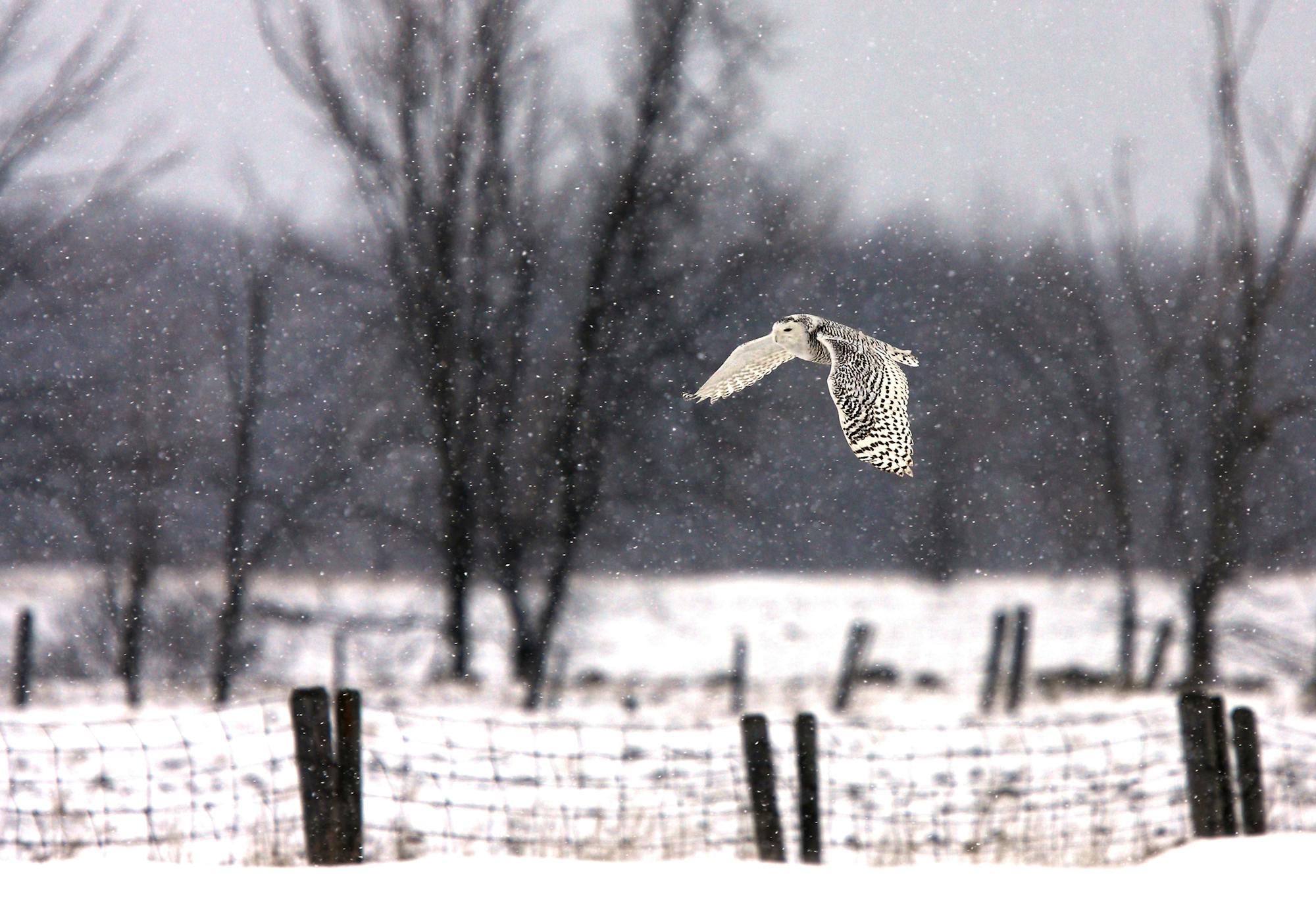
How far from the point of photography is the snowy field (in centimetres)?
603

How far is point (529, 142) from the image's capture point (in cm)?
1361

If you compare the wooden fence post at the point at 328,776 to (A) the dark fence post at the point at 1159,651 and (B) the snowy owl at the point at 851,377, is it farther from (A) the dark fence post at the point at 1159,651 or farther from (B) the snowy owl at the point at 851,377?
(A) the dark fence post at the point at 1159,651

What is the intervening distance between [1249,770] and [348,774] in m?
4.31

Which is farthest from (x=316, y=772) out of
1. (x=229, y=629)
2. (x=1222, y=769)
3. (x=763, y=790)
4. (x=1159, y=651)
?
(x=1159, y=651)

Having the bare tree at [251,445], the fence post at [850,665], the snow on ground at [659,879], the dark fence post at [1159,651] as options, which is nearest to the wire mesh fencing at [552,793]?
the snow on ground at [659,879]

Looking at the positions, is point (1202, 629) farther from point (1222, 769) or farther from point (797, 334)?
point (797, 334)

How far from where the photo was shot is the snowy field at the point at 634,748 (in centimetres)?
603

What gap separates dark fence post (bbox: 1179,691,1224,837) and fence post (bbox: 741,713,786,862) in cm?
208

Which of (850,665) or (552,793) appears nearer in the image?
(552,793)

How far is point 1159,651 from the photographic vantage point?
541 inches

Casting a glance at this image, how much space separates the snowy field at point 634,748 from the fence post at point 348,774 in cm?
27

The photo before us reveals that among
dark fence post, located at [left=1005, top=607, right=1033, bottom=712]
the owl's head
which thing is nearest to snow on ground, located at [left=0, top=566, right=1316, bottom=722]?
dark fence post, located at [left=1005, top=607, right=1033, bottom=712]

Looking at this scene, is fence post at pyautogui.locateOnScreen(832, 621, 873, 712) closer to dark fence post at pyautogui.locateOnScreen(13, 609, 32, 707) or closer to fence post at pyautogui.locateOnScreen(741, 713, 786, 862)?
fence post at pyautogui.locateOnScreen(741, 713, 786, 862)

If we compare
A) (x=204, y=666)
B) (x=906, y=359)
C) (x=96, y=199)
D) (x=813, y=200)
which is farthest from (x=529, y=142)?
(x=906, y=359)
